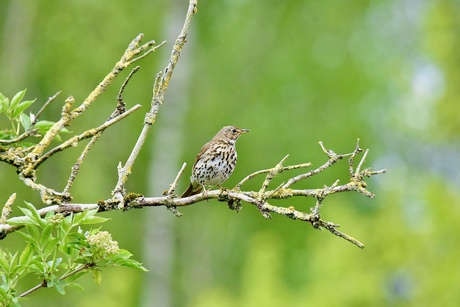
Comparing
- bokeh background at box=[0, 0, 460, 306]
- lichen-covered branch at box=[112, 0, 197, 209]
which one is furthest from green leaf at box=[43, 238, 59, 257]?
bokeh background at box=[0, 0, 460, 306]

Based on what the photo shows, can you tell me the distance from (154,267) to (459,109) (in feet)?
21.9

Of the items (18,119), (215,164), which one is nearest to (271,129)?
(215,164)

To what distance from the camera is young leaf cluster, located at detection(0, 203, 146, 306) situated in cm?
331

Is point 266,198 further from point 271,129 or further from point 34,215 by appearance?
point 271,129

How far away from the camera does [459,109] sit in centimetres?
1540

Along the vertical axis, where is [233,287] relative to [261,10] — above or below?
below

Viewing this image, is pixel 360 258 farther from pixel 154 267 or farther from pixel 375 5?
pixel 375 5

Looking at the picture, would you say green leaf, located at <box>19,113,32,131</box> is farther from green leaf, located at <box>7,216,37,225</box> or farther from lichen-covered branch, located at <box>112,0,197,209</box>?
green leaf, located at <box>7,216,37,225</box>

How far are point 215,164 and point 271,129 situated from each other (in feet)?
50.4

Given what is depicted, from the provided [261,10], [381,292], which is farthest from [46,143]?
[261,10]

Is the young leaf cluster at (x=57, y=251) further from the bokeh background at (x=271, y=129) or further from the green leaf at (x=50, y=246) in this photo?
the bokeh background at (x=271, y=129)

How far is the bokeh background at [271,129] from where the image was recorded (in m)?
15.6

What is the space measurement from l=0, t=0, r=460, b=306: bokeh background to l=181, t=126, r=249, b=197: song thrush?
782cm

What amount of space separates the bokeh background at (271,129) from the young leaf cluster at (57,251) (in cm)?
1141
